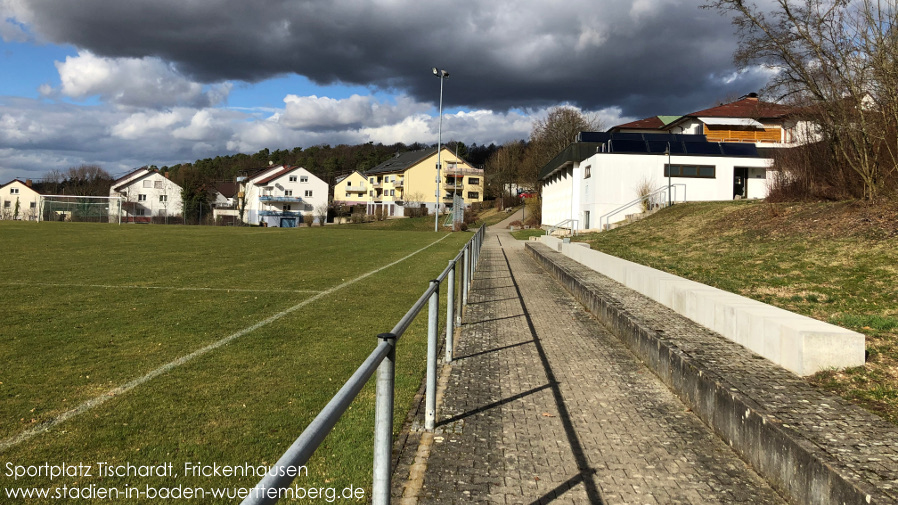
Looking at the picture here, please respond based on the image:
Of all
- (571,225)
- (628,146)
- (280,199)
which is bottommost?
(571,225)

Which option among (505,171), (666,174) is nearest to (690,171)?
(666,174)

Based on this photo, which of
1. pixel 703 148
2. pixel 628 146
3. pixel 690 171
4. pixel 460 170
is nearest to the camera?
pixel 690 171

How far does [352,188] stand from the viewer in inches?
3949

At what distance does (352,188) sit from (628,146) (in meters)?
68.9

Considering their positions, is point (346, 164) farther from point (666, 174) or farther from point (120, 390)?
point (120, 390)

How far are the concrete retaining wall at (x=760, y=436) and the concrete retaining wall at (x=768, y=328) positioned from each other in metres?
0.72

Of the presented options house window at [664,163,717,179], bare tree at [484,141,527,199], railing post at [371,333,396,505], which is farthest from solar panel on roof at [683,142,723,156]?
bare tree at [484,141,527,199]

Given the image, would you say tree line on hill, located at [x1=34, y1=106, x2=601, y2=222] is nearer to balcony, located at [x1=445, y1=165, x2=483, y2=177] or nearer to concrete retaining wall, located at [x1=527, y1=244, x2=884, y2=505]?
balcony, located at [x1=445, y1=165, x2=483, y2=177]

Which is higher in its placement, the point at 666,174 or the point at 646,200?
the point at 666,174

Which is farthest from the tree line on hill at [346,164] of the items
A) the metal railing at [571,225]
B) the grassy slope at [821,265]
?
the grassy slope at [821,265]

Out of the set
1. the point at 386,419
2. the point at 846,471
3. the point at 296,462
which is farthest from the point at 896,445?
the point at 296,462

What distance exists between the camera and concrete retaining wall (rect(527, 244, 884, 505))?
2959mm

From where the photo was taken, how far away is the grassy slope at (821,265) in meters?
4.71

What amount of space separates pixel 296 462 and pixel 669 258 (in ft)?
47.8
